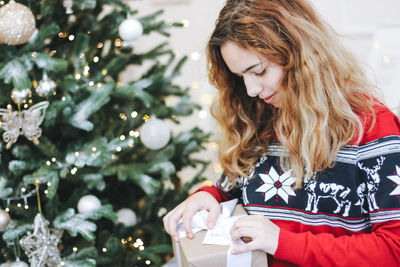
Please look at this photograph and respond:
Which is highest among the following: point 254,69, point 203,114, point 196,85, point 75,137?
A: point 254,69

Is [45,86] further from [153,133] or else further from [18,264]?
[18,264]

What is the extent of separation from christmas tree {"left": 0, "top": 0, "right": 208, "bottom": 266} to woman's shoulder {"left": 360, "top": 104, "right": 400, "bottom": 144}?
74cm

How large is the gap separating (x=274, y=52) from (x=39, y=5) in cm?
87

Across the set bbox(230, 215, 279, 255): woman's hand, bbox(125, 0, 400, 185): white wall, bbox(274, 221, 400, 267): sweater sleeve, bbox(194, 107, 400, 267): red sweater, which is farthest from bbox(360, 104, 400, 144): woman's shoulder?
bbox(125, 0, 400, 185): white wall

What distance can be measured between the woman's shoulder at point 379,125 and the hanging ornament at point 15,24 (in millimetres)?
943

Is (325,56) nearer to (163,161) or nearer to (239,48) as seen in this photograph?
(239,48)

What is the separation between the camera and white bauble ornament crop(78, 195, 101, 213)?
121 centimetres

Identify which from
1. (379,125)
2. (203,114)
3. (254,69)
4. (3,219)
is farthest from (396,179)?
(203,114)

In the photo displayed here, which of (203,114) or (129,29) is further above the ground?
(129,29)

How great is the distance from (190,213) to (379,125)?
0.49m

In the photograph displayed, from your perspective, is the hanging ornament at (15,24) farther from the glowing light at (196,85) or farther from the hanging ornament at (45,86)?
the glowing light at (196,85)

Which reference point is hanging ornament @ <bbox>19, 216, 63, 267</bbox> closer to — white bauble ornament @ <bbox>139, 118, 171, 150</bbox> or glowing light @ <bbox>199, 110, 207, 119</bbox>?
white bauble ornament @ <bbox>139, 118, 171, 150</bbox>

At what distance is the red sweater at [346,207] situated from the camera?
76 cm

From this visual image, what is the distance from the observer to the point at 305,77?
2.76 feet
